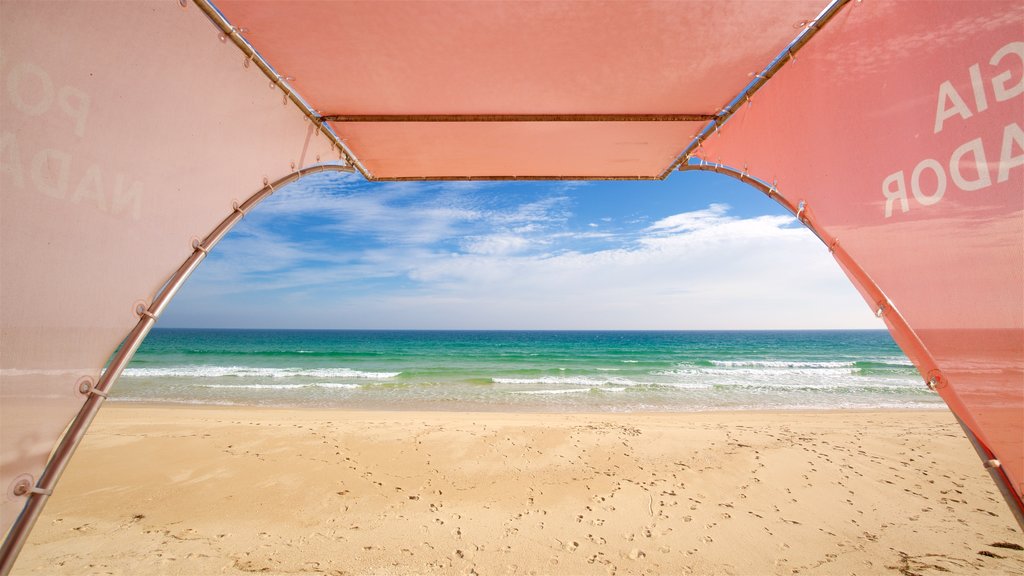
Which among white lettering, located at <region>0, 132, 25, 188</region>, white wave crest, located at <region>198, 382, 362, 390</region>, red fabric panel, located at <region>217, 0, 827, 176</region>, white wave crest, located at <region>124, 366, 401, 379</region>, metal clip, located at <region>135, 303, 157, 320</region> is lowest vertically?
white wave crest, located at <region>198, 382, 362, 390</region>

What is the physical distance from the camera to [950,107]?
3.67 ft

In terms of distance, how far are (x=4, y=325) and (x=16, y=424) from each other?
25 centimetres

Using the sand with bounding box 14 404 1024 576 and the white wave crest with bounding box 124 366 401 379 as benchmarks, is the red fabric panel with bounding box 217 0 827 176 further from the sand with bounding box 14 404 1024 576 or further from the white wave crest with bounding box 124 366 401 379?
the white wave crest with bounding box 124 366 401 379

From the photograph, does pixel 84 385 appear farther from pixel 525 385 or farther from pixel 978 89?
pixel 525 385

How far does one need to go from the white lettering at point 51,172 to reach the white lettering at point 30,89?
98 mm

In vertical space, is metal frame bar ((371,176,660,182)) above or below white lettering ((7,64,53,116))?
above

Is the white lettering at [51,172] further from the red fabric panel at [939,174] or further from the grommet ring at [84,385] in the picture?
the red fabric panel at [939,174]

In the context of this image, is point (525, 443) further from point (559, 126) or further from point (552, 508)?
point (559, 126)

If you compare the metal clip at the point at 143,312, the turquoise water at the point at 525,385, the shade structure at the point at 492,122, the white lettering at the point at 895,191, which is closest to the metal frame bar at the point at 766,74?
the shade structure at the point at 492,122

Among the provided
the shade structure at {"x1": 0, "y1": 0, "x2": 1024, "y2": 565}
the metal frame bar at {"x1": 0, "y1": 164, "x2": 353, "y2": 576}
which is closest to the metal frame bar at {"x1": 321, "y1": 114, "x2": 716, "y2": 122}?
the shade structure at {"x1": 0, "y1": 0, "x2": 1024, "y2": 565}

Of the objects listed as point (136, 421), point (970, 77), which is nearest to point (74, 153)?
point (970, 77)

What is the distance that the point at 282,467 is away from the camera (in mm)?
5750

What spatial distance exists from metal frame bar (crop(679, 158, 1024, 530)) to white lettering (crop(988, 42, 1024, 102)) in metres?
0.69

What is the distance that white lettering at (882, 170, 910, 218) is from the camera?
1319mm
